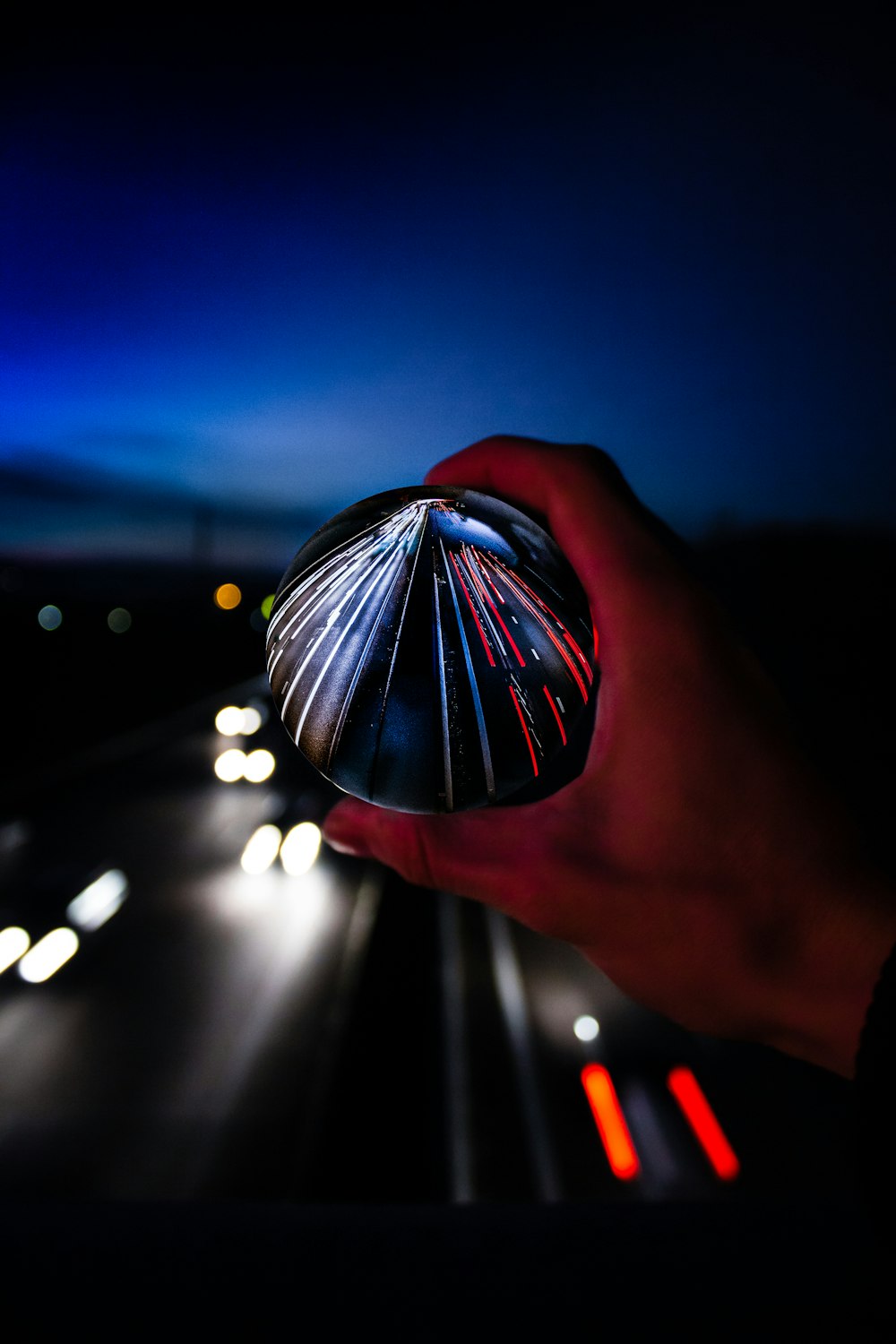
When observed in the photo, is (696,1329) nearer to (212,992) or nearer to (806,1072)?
(806,1072)

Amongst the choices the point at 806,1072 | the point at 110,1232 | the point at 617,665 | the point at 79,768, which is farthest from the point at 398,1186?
the point at 617,665

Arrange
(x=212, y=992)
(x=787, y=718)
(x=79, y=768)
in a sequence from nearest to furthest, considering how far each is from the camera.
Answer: (x=787, y=718), (x=212, y=992), (x=79, y=768)

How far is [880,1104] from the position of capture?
0.72 m

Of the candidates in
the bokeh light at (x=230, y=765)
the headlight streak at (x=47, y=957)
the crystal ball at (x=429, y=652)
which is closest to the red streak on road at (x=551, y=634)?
the crystal ball at (x=429, y=652)

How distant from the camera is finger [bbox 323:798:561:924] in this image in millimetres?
1037

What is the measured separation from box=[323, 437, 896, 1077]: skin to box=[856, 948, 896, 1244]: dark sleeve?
17cm

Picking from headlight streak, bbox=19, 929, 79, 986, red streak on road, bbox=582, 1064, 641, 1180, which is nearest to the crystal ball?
headlight streak, bbox=19, 929, 79, 986

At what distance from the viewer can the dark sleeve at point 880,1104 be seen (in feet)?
2.34

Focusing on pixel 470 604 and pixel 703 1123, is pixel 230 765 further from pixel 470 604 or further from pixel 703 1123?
pixel 470 604

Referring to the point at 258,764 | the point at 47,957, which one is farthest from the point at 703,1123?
the point at 258,764

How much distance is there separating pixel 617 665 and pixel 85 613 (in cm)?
371

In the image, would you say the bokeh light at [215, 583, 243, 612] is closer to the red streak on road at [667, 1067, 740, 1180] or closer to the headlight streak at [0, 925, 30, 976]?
the headlight streak at [0, 925, 30, 976]

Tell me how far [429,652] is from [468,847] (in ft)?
1.63

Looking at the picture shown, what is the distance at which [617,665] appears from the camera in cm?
99
